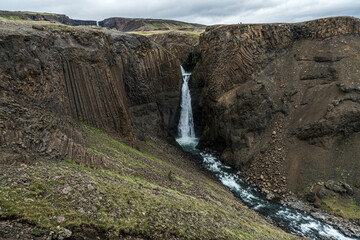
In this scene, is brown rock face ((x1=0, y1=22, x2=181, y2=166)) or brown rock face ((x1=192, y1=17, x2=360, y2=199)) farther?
brown rock face ((x1=192, y1=17, x2=360, y2=199))

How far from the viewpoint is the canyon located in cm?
780

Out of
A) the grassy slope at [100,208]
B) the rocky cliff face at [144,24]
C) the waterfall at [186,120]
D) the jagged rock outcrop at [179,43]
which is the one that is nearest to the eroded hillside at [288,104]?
the waterfall at [186,120]

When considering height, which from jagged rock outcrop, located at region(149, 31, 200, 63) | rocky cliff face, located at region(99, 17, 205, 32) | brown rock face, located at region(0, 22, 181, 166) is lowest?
brown rock face, located at region(0, 22, 181, 166)

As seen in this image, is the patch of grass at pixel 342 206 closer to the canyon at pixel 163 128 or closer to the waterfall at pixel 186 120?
the canyon at pixel 163 128

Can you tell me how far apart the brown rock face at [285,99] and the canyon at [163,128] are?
5.2 inches

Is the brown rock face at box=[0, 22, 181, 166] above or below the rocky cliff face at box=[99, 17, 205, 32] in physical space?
below

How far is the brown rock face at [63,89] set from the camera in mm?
10695

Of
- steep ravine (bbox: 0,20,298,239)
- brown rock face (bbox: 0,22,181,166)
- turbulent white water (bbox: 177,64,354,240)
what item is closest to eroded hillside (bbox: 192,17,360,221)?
turbulent white water (bbox: 177,64,354,240)

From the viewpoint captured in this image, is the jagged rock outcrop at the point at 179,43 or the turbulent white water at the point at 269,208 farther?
the jagged rock outcrop at the point at 179,43

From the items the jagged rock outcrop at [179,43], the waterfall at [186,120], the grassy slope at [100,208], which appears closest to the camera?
the grassy slope at [100,208]

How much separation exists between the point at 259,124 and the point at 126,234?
22235 mm

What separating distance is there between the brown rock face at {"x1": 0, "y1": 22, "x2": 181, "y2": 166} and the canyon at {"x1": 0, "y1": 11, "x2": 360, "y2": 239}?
77 mm

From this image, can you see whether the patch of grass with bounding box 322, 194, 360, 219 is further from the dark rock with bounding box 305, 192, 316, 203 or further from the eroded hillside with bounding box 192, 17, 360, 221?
the dark rock with bounding box 305, 192, 316, 203

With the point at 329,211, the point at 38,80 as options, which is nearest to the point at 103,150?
the point at 38,80
